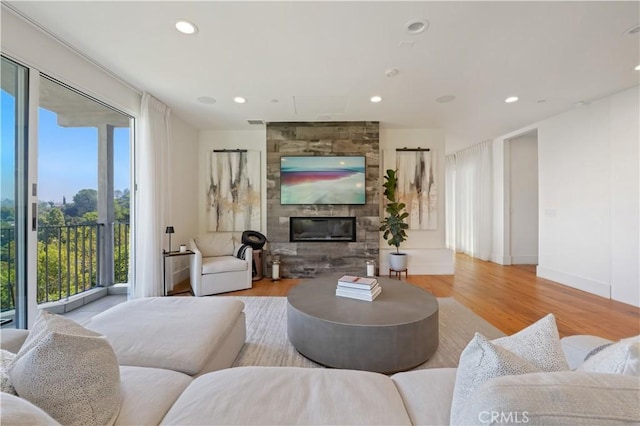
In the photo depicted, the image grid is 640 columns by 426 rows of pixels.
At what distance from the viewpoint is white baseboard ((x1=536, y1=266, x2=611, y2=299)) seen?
3427 millimetres

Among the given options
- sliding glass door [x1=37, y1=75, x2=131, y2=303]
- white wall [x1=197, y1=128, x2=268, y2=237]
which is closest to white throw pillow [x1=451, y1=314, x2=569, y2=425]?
sliding glass door [x1=37, y1=75, x2=131, y2=303]

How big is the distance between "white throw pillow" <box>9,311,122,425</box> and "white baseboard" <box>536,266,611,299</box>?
17.1 feet

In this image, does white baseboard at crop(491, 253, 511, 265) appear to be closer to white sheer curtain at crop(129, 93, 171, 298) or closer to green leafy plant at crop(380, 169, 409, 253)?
green leafy plant at crop(380, 169, 409, 253)

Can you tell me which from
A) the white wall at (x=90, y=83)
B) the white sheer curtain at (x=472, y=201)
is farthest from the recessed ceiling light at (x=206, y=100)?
the white sheer curtain at (x=472, y=201)

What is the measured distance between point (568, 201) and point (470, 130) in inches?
79.5

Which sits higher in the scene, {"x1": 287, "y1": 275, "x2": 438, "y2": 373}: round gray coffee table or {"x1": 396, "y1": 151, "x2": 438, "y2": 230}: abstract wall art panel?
{"x1": 396, "y1": 151, "x2": 438, "y2": 230}: abstract wall art panel

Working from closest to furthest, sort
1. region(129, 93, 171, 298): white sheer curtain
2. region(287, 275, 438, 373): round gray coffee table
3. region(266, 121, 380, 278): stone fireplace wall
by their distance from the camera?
region(287, 275, 438, 373): round gray coffee table
region(129, 93, 171, 298): white sheer curtain
region(266, 121, 380, 278): stone fireplace wall

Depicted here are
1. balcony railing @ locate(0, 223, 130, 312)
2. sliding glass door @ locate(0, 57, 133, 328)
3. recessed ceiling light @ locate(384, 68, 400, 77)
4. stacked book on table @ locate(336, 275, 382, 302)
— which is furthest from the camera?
balcony railing @ locate(0, 223, 130, 312)

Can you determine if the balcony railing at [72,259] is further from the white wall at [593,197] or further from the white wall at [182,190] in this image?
the white wall at [593,197]

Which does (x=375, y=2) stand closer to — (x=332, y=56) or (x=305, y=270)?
(x=332, y=56)

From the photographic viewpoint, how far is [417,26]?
2.06 metres

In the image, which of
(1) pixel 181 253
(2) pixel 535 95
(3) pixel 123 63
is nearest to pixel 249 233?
(1) pixel 181 253

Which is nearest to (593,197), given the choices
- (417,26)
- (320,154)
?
(417,26)

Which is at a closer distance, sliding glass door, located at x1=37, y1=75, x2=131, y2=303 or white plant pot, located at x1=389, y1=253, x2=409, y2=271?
sliding glass door, located at x1=37, y1=75, x2=131, y2=303
